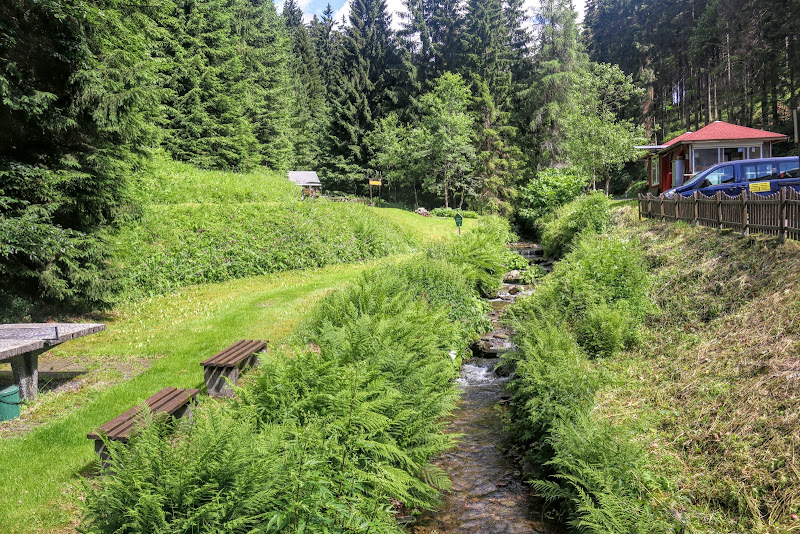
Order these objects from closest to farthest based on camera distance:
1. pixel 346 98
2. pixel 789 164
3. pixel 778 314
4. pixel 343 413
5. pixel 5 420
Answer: pixel 343 413 < pixel 5 420 < pixel 778 314 < pixel 789 164 < pixel 346 98

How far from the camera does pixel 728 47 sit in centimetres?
4028

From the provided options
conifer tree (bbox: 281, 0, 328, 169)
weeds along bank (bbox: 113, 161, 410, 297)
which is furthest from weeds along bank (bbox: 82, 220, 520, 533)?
conifer tree (bbox: 281, 0, 328, 169)

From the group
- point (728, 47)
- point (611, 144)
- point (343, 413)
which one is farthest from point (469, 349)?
point (728, 47)

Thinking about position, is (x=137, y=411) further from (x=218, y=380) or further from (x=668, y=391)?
(x=668, y=391)

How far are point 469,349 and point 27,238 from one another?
30.0 feet

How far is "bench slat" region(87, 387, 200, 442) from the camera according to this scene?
4.46 metres

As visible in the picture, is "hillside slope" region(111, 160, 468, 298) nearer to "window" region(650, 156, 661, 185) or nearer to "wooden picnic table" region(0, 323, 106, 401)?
"wooden picnic table" region(0, 323, 106, 401)

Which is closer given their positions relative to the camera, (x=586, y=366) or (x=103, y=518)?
(x=103, y=518)

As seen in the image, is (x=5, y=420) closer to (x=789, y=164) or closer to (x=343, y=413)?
(x=343, y=413)

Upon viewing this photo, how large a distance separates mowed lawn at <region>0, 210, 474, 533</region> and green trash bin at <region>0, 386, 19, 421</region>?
0.15 metres

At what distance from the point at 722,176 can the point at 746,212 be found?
315 inches

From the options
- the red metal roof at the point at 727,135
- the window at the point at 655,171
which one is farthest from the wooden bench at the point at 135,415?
the window at the point at 655,171

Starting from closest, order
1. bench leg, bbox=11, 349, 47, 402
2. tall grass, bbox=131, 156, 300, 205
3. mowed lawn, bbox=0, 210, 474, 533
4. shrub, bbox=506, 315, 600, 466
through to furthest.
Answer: mowed lawn, bbox=0, 210, 474, 533, bench leg, bbox=11, 349, 47, 402, shrub, bbox=506, 315, 600, 466, tall grass, bbox=131, 156, 300, 205

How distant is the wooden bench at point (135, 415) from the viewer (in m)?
4.45
